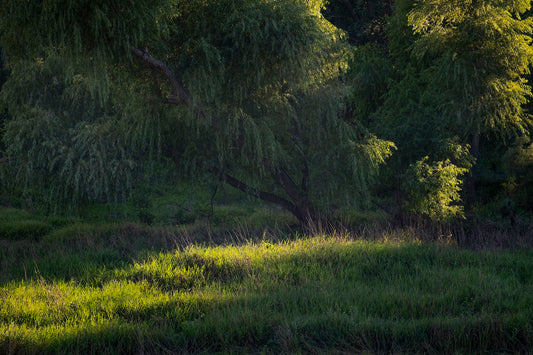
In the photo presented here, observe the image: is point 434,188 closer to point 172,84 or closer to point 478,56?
point 478,56

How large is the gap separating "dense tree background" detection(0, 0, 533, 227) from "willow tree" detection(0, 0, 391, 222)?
2.0 inches

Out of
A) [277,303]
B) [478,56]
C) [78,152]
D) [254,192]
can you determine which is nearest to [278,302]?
[277,303]

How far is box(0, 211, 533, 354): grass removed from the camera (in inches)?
238

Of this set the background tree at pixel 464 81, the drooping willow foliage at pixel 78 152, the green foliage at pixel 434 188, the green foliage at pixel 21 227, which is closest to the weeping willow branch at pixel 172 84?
the drooping willow foliage at pixel 78 152

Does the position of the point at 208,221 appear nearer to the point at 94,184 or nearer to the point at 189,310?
the point at 94,184

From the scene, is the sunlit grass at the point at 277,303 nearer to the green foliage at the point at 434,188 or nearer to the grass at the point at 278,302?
the grass at the point at 278,302

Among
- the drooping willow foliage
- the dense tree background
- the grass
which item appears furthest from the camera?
the drooping willow foliage

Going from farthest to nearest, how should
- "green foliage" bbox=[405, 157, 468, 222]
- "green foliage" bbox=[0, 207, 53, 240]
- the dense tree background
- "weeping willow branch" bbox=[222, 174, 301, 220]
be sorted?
"green foliage" bbox=[0, 207, 53, 240] < "weeping willow branch" bbox=[222, 174, 301, 220] < "green foliage" bbox=[405, 157, 468, 222] < the dense tree background

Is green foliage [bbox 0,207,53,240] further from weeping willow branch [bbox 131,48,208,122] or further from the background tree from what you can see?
the background tree

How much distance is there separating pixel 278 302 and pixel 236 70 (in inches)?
290

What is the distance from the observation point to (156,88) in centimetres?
1382

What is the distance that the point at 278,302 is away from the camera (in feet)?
23.7

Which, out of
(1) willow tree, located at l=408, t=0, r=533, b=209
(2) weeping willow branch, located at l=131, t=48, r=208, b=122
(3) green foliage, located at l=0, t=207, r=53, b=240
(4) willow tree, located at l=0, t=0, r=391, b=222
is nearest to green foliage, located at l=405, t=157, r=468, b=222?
(4) willow tree, located at l=0, t=0, r=391, b=222

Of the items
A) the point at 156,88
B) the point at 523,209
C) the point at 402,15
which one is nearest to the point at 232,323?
the point at 156,88
